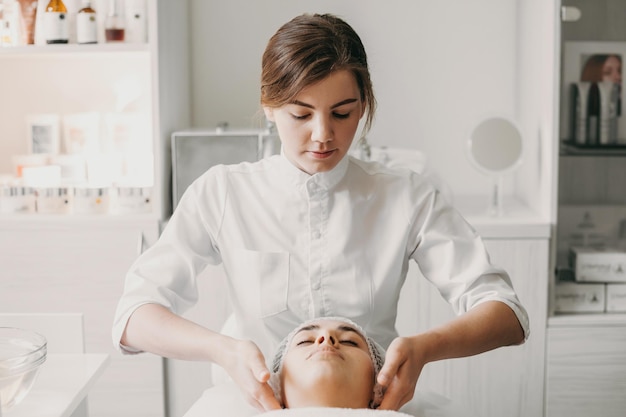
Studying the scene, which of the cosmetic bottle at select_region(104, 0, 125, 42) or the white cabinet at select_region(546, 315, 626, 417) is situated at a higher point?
the cosmetic bottle at select_region(104, 0, 125, 42)

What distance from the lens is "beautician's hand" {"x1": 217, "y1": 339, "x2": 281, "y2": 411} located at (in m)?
1.34

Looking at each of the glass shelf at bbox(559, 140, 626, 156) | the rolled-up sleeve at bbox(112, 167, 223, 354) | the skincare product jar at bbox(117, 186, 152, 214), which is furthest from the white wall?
the rolled-up sleeve at bbox(112, 167, 223, 354)

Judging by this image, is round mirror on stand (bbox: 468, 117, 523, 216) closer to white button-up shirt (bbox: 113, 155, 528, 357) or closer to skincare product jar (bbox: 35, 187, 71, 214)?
white button-up shirt (bbox: 113, 155, 528, 357)

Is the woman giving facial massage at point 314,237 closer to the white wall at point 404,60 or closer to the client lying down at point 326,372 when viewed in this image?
the client lying down at point 326,372

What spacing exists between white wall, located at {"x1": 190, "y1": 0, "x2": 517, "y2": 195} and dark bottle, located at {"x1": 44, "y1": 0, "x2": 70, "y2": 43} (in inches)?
19.9

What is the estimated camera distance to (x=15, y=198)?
2.56m

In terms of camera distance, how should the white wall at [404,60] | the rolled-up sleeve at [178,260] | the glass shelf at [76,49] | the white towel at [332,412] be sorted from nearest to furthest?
the white towel at [332,412] < the rolled-up sleeve at [178,260] < the glass shelf at [76,49] < the white wall at [404,60]

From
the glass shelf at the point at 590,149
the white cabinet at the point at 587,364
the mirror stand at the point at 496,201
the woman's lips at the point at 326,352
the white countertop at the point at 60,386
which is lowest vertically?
the white cabinet at the point at 587,364

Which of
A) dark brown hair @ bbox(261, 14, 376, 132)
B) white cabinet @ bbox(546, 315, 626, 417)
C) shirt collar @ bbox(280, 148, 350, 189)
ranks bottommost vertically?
white cabinet @ bbox(546, 315, 626, 417)

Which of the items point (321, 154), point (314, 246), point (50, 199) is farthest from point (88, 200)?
point (321, 154)

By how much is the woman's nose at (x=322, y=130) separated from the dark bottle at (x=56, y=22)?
4.06 ft

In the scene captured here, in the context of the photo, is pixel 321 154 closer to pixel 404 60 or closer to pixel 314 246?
pixel 314 246

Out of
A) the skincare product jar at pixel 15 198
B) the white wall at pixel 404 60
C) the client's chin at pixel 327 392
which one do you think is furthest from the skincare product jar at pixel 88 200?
the client's chin at pixel 327 392

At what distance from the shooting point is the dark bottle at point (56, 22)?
2474 millimetres
